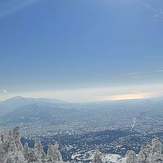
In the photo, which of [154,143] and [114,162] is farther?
[114,162]

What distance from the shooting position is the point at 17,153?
86125 mm

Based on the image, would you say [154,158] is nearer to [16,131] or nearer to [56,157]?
[56,157]

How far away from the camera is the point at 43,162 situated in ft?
305

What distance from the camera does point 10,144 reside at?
3575 inches

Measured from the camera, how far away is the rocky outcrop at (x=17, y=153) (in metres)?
85.0

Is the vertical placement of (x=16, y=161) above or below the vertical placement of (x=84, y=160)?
above

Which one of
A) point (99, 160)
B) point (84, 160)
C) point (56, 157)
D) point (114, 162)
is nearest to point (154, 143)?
point (99, 160)

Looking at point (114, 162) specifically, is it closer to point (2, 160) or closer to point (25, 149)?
point (25, 149)

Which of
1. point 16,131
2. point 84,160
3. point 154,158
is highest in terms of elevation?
point 16,131

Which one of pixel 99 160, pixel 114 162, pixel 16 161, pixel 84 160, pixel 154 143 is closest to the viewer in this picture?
pixel 16 161

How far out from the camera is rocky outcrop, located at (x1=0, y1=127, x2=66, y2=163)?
279 ft

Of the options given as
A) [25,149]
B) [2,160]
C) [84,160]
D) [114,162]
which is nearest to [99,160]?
[25,149]

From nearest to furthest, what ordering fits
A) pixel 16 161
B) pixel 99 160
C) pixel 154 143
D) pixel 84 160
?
pixel 16 161
pixel 154 143
pixel 99 160
pixel 84 160

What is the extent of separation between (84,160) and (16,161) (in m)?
107
